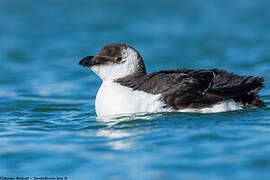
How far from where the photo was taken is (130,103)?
7980 millimetres

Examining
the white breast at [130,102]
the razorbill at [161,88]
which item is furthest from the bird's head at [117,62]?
the white breast at [130,102]

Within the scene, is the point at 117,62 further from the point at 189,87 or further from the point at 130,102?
the point at 189,87

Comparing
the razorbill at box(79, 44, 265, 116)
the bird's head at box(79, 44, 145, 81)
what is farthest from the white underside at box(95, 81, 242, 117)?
the bird's head at box(79, 44, 145, 81)

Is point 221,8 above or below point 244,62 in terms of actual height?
above

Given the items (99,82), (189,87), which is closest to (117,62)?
(189,87)

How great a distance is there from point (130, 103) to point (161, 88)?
47cm

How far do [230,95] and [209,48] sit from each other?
760 cm

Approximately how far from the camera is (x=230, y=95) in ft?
27.0

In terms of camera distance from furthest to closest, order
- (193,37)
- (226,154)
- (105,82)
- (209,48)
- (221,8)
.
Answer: (221,8), (193,37), (209,48), (105,82), (226,154)

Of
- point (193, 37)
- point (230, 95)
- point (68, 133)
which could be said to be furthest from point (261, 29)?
point (68, 133)

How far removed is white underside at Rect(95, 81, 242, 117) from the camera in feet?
26.2

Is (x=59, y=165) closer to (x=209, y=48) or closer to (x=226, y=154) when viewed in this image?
(x=226, y=154)

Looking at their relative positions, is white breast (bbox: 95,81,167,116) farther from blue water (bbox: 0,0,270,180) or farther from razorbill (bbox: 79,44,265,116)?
blue water (bbox: 0,0,270,180)

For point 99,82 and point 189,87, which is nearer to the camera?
point 189,87
